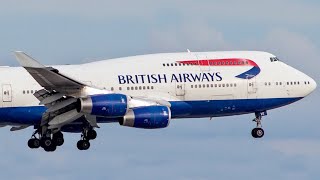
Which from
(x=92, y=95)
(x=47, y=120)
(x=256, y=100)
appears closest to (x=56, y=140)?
(x=47, y=120)

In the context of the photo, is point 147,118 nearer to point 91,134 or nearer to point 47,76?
point 91,134

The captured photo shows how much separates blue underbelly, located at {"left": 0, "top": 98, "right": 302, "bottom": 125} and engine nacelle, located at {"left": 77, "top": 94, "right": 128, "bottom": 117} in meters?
6.26

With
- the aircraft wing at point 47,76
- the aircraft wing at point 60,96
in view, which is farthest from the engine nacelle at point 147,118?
the aircraft wing at point 47,76

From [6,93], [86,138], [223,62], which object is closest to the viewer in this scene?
[6,93]

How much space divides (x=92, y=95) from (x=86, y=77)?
5.74 meters

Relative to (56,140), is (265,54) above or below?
above

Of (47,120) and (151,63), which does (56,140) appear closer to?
(47,120)

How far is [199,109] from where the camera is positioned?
320 ft

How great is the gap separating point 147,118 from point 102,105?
399cm

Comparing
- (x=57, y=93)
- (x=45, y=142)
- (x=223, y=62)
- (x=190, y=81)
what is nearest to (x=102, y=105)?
(x=57, y=93)

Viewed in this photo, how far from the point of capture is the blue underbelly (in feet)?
310

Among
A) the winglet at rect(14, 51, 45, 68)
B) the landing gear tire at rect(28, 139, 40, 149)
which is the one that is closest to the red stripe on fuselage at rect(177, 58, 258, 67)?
the landing gear tire at rect(28, 139, 40, 149)

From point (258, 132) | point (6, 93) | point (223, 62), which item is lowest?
point (258, 132)

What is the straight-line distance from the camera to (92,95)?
90.1 meters
